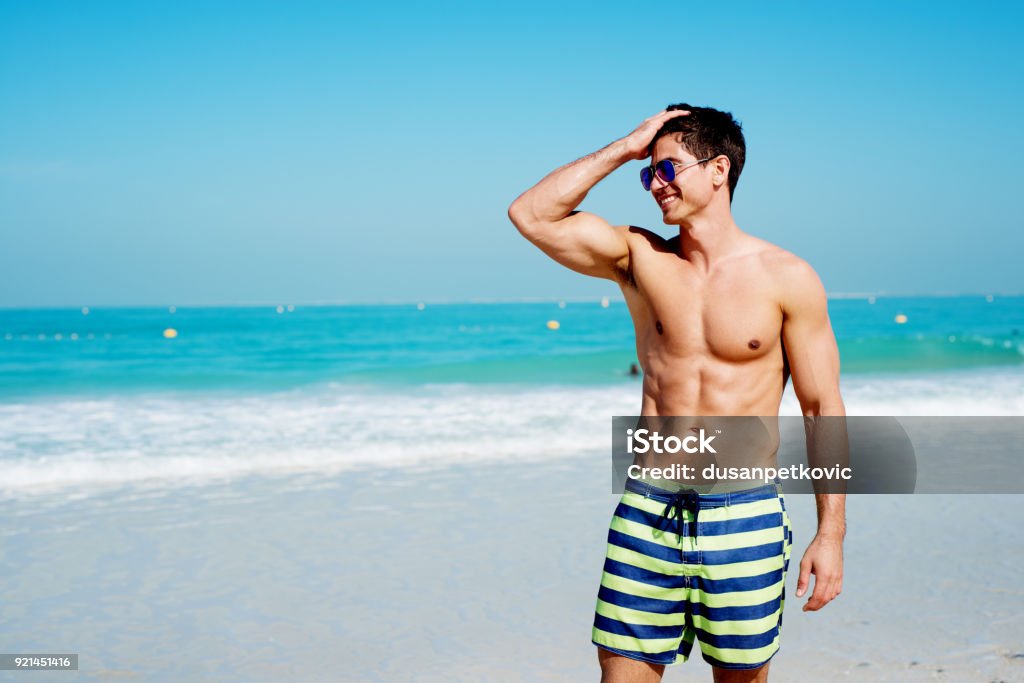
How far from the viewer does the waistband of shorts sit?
8.71ft

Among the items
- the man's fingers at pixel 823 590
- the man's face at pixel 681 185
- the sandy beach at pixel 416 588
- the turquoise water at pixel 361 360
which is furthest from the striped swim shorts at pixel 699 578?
the turquoise water at pixel 361 360

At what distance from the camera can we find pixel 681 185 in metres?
2.70

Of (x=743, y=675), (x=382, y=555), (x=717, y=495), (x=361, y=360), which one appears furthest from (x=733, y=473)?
(x=361, y=360)

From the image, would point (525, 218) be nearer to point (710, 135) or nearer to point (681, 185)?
point (681, 185)

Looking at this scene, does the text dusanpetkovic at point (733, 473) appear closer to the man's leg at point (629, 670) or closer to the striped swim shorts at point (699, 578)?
the striped swim shorts at point (699, 578)

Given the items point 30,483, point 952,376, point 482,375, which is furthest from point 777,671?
point 482,375

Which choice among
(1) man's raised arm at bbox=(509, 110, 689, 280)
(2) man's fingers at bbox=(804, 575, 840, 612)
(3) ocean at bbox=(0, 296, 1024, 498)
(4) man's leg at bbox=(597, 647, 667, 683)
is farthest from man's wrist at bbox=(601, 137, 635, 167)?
(3) ocean at bbox=(0, 296, 1024, 498)

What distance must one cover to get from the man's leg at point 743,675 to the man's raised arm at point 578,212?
1219 mm

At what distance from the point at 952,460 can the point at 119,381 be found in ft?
60.8

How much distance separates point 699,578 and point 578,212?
43.9 inches

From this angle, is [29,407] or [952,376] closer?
[29,407]

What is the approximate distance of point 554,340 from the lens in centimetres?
4169

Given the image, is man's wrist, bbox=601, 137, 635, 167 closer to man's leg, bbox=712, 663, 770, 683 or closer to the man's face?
the man's face

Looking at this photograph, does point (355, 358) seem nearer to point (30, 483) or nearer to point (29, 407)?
point (29, 407)
